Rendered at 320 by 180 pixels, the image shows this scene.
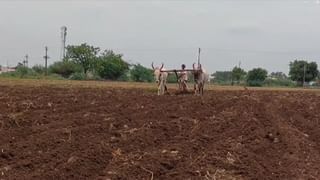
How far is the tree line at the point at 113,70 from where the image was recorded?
82188 mm

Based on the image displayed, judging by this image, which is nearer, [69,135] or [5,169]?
[5,169]

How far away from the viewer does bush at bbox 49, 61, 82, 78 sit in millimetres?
86000

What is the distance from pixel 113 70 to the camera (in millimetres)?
86062

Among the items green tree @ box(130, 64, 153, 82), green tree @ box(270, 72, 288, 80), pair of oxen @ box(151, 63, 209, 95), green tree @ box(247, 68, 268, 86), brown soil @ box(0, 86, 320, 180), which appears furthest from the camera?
green tree @ box(270, 72, 288, 80)

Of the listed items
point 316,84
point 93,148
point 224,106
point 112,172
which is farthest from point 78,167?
point 316,84

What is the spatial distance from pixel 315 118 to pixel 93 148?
1058cm

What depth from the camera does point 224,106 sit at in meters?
21.0

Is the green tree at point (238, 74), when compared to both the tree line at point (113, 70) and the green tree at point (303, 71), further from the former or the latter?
the green tree at point (303, 71)

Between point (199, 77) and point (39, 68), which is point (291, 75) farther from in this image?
point (199, 77)

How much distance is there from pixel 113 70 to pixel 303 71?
3038cm

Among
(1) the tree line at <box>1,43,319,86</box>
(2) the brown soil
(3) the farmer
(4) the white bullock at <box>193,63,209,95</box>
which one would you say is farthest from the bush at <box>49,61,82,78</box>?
(2) the brown soil

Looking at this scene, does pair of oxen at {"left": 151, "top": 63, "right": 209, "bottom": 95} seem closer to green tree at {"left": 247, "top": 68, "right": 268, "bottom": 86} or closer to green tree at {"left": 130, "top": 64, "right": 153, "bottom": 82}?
green tree at {"left": 130, "top": 64, "right": 153, "bottom": 82}

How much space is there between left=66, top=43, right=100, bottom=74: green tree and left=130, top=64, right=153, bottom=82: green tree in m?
10.8

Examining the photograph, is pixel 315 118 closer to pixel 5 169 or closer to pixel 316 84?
pixel 5 169
